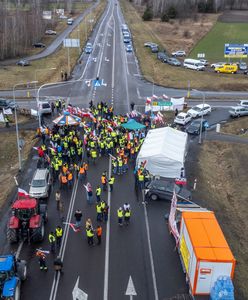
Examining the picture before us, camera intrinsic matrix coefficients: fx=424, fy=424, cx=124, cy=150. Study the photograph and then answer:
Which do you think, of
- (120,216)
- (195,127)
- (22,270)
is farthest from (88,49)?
(22,270)

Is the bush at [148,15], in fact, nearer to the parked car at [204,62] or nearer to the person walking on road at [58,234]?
the parked car at [204,62]

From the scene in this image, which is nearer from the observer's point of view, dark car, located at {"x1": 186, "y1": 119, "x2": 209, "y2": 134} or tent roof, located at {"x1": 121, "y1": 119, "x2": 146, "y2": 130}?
tent roof, located at {"x1": 121, "y1": 119, "x2": 146, "y2": 130}

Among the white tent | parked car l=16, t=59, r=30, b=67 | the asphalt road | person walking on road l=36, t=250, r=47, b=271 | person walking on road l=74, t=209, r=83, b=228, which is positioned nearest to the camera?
the asphalt road

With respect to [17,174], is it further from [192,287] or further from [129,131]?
[192,287]

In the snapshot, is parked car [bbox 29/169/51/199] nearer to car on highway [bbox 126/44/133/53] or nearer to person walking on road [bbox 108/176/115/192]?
person walking on road [bbox 108/176/115/192]

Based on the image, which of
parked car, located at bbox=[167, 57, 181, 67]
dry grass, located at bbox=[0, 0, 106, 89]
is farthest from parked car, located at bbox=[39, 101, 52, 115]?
parked car, located at bbox=[167, 57, 181, 67]

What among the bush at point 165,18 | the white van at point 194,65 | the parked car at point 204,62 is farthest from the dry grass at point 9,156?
the bush at point 165,18
